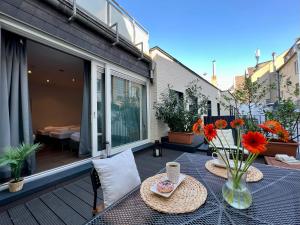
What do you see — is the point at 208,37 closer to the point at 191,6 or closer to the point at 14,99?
the point at 191,6

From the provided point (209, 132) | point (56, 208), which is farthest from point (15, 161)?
point (209, 132)

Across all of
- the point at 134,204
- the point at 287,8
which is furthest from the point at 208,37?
the point at 134,204

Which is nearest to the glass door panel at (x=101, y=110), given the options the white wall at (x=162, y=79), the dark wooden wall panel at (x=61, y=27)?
the dark wooden wall panel at (x=61, y=27)

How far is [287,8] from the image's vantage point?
4633 mm

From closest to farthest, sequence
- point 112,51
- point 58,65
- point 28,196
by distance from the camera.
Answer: point 28,196
point 112,51
point 58,65

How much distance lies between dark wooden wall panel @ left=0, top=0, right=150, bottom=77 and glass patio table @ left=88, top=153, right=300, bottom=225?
2.38 metres

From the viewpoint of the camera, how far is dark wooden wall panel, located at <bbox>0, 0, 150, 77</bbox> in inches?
70.2

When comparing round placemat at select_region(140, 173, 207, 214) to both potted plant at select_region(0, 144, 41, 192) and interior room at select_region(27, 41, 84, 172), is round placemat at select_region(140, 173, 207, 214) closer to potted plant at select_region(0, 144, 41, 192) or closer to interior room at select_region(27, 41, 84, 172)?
potted plant at select_region(0, 144, 41, 192)

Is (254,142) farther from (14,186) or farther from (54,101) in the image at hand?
(54,101)

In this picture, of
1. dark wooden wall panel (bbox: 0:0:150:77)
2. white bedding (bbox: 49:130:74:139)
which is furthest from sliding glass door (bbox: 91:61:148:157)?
white bedding (bbox: 49:130:74:139)

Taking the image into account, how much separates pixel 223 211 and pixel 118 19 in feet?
12.6

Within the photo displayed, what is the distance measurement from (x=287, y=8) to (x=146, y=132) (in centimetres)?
584

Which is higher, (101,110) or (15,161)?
(101,110)

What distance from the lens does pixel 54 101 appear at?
21.1 feet
